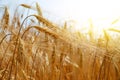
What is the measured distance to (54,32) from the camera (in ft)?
3.71

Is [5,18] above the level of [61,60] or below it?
above

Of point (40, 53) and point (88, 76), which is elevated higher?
point (40, 53)

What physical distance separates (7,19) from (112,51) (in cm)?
108

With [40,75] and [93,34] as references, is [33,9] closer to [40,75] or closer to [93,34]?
[40,75]

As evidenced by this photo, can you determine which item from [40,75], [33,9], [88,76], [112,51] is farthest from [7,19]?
[112,51]

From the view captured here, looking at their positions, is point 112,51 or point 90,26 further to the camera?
point 90,26

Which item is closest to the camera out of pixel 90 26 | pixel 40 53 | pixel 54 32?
pixel 54 32

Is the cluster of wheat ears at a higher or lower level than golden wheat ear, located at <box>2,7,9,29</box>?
lower

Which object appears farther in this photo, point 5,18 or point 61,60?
point 5,18

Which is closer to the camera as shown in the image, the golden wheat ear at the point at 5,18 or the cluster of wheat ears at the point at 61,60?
the cluster of wheat ears at the point at 61,60

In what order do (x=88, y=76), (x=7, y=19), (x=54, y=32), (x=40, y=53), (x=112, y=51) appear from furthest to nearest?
1. (x=7, y=19)
2. (x=40, y=53)
3. (x=88, y=76)
4. (x=112, y=51)
5. (x=54, y=32)

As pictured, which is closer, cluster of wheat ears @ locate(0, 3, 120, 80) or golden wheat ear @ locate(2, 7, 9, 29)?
cluster of wheat ears @ locate(0, 3, 120, 80)

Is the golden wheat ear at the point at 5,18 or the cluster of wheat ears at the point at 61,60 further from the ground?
the golden wheat ear at the point at 5,18

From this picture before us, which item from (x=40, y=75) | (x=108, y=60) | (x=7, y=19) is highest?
(x=7, y=19)
